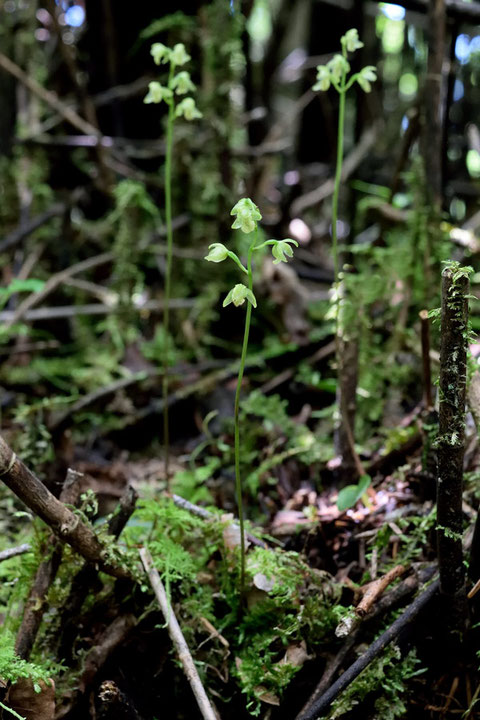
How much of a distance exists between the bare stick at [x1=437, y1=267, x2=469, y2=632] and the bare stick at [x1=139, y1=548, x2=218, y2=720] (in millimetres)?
621

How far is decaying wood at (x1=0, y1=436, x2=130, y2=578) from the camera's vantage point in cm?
124

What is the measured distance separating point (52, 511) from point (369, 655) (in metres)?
0.81

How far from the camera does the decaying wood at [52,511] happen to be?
1.24m

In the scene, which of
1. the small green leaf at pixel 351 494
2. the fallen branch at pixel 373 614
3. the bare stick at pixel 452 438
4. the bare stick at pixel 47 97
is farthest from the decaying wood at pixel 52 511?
the bare stick at pixel 47 97

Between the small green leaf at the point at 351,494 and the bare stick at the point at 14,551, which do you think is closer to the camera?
the bare stick at the point at 14,551

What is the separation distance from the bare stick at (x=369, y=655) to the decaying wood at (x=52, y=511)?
1.90 ft

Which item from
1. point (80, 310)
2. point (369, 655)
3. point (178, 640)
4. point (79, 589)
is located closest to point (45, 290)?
point (80, 310)

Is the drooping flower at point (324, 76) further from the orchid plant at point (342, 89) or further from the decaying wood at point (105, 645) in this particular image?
the decaying wood at point (105, 645)

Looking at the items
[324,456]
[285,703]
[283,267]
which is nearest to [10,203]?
[283,267]

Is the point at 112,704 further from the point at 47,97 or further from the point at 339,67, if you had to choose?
the point at 47,97

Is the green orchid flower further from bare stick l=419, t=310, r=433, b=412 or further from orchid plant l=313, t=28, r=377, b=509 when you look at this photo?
bare stick l=419, t=310, r=433, b=412

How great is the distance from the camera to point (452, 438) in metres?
1.31

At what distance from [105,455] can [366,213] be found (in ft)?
7.47

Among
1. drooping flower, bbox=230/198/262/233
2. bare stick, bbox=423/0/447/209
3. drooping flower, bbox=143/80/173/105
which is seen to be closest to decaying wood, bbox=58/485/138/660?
drooping flower, bbox=230/198/262/233
